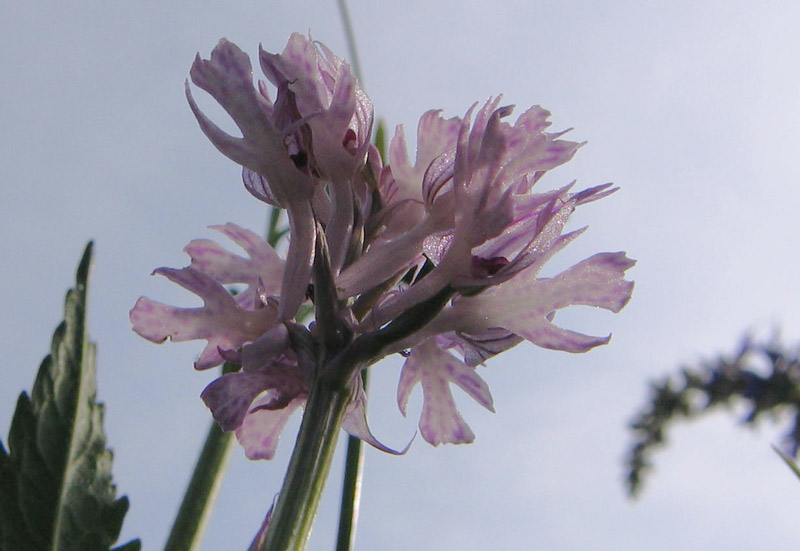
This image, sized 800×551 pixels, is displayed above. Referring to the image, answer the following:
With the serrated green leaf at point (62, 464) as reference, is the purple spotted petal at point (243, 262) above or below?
above

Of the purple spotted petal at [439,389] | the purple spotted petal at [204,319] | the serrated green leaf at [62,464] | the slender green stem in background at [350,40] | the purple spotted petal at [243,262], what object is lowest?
the serrated green leaf at [62,464]

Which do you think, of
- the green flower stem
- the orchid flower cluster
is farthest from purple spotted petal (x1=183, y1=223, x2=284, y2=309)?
the green flower stem

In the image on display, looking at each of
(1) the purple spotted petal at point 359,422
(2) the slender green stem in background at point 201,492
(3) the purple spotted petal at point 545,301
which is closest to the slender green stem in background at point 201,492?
(2) the slender green stem in background at point 201,492

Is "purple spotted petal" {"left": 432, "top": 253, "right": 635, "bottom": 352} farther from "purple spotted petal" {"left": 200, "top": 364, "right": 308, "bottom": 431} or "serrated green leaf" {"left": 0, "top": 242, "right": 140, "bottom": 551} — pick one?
"serrated green leaf" {"left": 0, "top": 242, "right": 140, "bottom": 551}

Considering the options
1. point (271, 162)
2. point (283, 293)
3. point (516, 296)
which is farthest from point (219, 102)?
point (516, 296)

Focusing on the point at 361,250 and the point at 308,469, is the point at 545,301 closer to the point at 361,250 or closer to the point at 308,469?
the point at 361,250

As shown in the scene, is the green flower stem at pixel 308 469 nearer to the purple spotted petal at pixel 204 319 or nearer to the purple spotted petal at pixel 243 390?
the purple spotted petal at pixel 243 390
